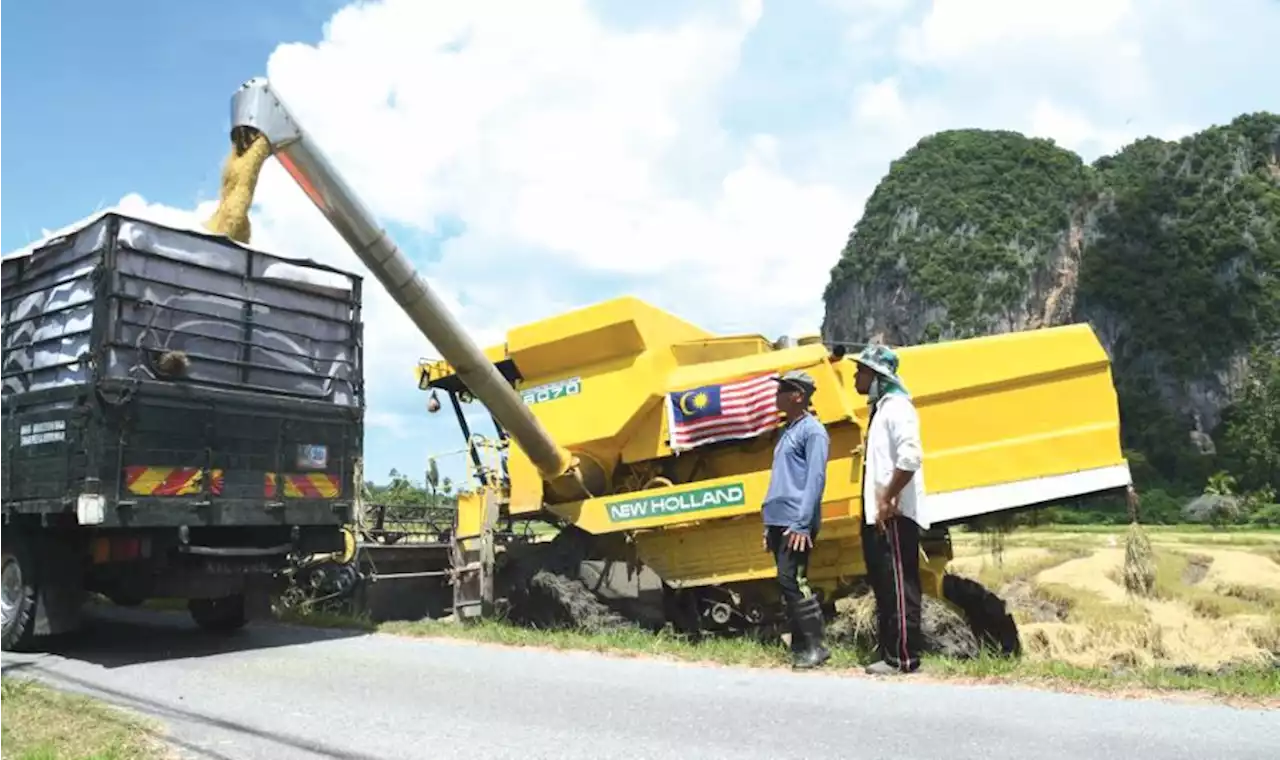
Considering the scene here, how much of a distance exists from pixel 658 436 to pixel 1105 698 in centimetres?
435

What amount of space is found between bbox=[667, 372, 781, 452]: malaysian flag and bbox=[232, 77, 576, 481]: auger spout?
1053 millimetres

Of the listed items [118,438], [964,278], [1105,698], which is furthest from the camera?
[964,278]

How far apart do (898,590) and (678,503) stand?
2.54 meters

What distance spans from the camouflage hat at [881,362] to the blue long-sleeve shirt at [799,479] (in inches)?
20.7

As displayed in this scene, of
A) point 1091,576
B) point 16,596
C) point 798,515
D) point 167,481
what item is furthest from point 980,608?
point 1091,576

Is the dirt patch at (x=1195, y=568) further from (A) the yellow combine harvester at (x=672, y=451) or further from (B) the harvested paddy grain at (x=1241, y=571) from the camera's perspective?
(A) the yellow combine harvester at (x=672, y=451)

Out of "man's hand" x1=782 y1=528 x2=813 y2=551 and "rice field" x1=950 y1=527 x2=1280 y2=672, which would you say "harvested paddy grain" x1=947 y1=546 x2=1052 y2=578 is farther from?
"man's hand" x1=782 y1=528 x2=813 y2=551

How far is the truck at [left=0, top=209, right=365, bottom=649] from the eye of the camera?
7.59 meters

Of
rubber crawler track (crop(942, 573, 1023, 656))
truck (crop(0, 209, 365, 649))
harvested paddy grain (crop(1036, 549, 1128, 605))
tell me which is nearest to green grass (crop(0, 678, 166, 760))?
truck (crop(0, 209, 365, 649))

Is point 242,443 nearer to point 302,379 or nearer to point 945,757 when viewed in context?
point 302,379

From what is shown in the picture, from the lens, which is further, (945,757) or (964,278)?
(964,278)

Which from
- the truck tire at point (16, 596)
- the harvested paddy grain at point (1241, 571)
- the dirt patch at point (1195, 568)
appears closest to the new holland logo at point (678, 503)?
the truck tire at point (16, 596)

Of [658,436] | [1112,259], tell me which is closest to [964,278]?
[1112,259]

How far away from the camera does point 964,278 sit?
136 metres
